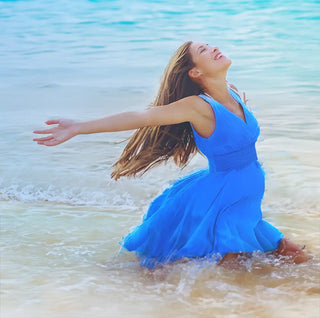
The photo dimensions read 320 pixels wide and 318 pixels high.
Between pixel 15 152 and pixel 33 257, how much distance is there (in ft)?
10.8

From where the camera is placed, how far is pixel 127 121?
3.08m

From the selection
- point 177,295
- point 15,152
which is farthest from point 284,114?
point 177,295

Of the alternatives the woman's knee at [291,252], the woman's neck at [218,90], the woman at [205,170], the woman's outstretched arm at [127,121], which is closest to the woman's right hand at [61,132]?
the woman's outstretched arm at [127,121]

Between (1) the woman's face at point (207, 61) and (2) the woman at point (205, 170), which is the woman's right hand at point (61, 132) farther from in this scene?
(1) the woman's face at point (207, 61)

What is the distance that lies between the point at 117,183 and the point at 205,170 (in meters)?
2.32

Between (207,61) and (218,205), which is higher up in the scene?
(207,61)

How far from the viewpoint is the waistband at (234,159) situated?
336 centimetres

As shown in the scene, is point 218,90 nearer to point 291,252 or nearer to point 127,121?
point 127,121

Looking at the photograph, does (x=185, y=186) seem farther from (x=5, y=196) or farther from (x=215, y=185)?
(x=5, y=196)

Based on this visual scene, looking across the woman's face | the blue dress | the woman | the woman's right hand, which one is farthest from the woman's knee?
the woman's right hand

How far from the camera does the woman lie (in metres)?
3.29

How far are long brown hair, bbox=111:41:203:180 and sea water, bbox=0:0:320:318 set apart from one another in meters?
0.58

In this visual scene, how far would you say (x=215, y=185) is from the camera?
340 cm

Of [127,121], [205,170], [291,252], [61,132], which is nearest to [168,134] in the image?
[205,170]
